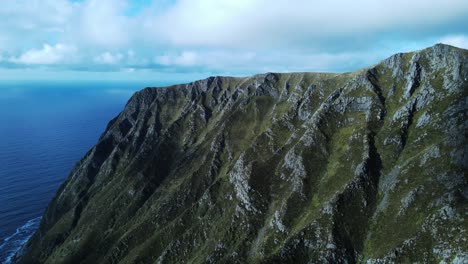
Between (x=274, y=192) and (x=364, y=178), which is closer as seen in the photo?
(x=364, y=178)

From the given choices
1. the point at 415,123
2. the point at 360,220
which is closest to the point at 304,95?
the point at 415,123

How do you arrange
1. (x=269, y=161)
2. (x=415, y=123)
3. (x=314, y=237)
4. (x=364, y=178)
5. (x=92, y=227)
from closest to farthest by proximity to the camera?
(x=314, y=237) → (x=364, y=178) → (x=415, y=123) → (x=269, y=161) → (x=92, y=227)

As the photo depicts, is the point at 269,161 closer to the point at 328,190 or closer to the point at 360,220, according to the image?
the point at 328,190

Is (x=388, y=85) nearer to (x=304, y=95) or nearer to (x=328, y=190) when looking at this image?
(x=304, y=95)

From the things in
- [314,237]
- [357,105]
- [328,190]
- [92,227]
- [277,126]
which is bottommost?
[92,227]

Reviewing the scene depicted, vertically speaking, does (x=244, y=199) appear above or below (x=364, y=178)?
below

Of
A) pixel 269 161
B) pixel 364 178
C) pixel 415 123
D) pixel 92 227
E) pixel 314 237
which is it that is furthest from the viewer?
pixel 92 227
